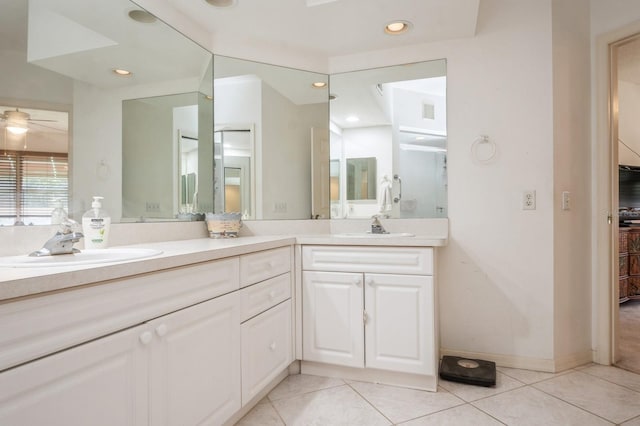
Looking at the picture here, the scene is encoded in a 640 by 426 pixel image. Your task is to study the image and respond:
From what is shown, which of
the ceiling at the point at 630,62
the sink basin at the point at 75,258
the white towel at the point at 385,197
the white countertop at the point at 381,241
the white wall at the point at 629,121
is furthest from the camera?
the white wall at the point at 629,121

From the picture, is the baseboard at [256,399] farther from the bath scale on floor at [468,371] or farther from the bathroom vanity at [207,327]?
the bath scale on floor at [468,371]

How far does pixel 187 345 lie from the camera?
127 centimetres

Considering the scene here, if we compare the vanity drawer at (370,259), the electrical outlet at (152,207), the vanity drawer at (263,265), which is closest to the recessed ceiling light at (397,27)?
the vanity drawer at (370,259)

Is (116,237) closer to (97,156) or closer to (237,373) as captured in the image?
(97,156)

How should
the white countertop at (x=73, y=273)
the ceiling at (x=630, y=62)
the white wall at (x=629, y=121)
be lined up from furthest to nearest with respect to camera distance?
the white wall at (x=629, y=121) → the ceiling at (x=630, y=62) → the white countertop at (x=73, y=273)

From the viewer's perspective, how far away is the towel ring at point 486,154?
229 centimetres

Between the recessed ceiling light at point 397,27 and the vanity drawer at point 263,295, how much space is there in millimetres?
1630

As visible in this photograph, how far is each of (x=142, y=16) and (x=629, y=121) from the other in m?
5.55

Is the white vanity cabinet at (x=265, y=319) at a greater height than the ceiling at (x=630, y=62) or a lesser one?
lesser

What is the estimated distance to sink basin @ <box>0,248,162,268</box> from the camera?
1.02m

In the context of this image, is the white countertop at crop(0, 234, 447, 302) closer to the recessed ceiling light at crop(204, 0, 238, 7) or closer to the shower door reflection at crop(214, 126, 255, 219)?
the shower door reflection at crop(214, 126, 255, 219)

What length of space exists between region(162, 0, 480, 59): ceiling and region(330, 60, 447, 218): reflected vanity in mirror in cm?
21

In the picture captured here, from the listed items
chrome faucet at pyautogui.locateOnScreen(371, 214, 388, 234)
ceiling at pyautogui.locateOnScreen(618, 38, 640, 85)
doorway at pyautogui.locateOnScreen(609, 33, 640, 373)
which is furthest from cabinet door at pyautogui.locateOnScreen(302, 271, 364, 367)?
ceiling at pyautogui.locateOnScreen(618, 38, 640, 85)

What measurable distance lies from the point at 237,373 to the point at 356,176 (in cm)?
156
